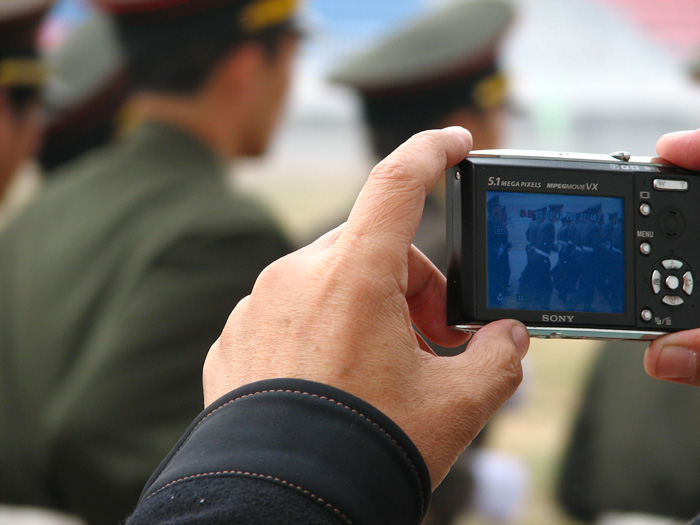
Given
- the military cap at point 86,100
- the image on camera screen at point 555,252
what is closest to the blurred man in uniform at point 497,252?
the image on camera screen at point 555,252

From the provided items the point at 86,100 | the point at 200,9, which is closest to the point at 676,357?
the point at 200,9

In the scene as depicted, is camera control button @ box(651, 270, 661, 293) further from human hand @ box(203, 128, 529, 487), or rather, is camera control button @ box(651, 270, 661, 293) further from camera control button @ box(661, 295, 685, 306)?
human hand @ box(203, 128, 529, 487)

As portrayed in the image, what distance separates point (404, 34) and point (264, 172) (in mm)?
2741

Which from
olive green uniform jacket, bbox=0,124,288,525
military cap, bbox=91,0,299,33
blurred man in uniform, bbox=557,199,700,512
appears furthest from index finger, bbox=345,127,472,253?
blurred man in uniform, bbox=557,199,700,512

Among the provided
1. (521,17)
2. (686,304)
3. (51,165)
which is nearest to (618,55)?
(521,17)

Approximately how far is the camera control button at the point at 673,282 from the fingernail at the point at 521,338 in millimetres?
167

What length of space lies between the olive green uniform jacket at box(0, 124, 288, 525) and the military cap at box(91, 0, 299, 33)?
32 centimetres

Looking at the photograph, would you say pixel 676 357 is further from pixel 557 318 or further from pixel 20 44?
pixel 20 44

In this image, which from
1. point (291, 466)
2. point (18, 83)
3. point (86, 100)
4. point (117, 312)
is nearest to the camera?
point (291, 466)

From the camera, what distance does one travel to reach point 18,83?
8.06 ft

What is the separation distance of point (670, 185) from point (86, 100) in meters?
2.61

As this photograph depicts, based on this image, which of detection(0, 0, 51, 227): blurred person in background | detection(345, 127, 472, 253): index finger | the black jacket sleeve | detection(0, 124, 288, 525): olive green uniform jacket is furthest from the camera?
detection(0, 0, 51, 227): blurred person in background

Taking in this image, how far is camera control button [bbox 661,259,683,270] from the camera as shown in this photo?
775 millimetres

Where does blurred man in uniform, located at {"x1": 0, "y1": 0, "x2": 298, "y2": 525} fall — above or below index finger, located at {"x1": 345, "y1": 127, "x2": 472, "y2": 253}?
below
